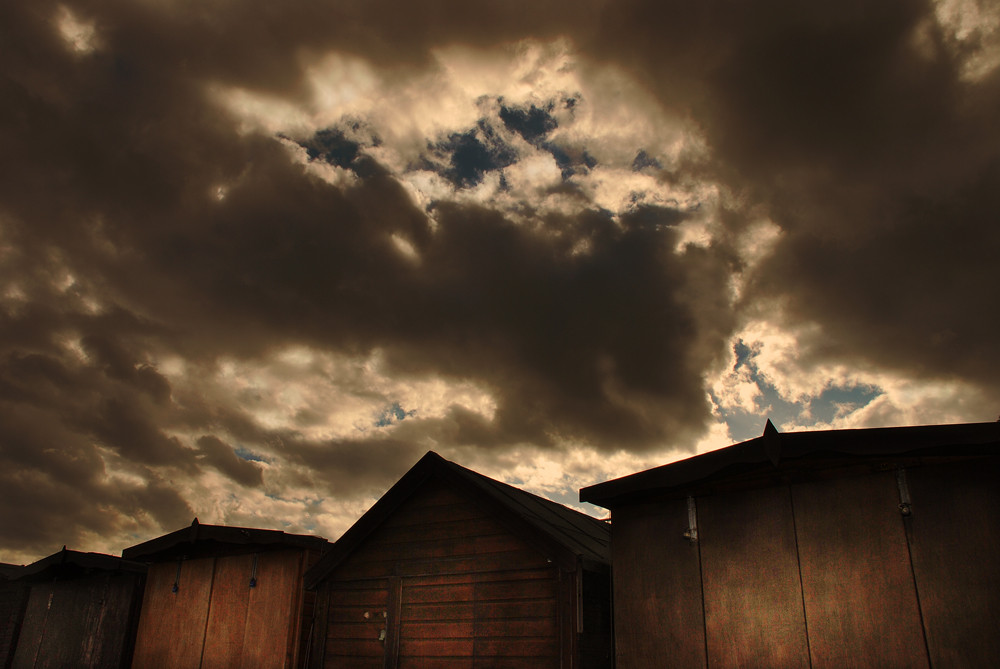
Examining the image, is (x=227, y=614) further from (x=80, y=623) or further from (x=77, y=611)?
(x=77, y=611)

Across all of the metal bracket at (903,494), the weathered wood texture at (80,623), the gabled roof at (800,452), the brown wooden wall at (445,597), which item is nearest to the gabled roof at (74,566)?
the weathered wood texture at (80,623)

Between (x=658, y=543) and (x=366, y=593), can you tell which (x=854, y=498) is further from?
(x=366, y=593)

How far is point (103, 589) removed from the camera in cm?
1855

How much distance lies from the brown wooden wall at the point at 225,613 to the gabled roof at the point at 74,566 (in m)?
0.73

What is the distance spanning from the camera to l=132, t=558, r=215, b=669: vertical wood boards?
53.1 ft

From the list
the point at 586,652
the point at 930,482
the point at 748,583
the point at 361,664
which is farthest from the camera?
the point at 361,664

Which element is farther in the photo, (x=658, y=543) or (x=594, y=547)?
(x=594, y=547)

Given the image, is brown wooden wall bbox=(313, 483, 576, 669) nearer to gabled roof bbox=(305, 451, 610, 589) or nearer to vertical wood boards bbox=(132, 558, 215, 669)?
gabled roof bbox=(305, 451, 610, 589)

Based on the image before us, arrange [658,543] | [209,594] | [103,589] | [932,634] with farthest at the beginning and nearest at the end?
[103,589]
[209,594]
[658,543]
[932,634]

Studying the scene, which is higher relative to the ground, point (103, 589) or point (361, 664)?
point (103, 589)

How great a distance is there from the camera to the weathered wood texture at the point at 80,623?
17688mm

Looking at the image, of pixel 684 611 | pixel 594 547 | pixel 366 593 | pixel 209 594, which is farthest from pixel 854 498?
pixel 209 594

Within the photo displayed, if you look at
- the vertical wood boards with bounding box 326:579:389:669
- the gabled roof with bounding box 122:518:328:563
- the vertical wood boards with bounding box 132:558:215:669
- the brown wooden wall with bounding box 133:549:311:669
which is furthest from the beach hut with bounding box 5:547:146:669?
the vertical wood boards with bounding box 326:579:389:669

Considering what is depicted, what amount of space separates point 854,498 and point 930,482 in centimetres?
89
